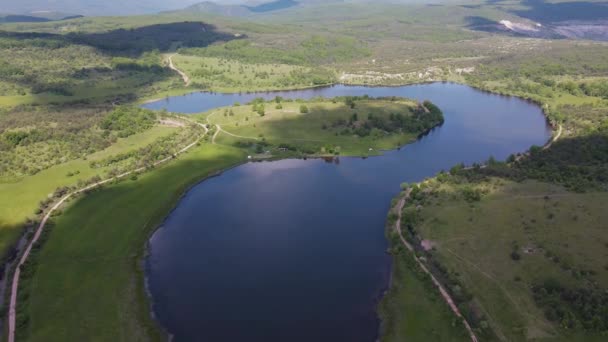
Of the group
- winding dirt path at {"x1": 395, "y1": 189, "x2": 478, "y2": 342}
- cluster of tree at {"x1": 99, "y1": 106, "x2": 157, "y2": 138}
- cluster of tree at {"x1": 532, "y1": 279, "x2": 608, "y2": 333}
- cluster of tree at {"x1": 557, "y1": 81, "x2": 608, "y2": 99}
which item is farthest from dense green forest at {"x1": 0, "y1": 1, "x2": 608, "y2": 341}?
cluster of tree at {"x1": 557, "y1": 81, "x2": 608, "y2": 99}

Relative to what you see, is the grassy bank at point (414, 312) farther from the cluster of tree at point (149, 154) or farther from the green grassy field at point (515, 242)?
the cluster of tree at point (149, 154)

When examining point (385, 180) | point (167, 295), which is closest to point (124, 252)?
point (167, 295)

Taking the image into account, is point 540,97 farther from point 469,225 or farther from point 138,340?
point 138,340

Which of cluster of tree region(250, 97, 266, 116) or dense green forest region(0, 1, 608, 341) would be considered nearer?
dense green forest region(0, 1, 608, 341)

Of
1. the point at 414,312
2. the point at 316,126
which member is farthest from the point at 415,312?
the point at 316,126

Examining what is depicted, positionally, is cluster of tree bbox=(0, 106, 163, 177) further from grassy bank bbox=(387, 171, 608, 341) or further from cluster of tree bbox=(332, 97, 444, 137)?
grassy bank bbox=(387, 171, 608, 341)

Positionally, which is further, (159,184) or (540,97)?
(540,97)
